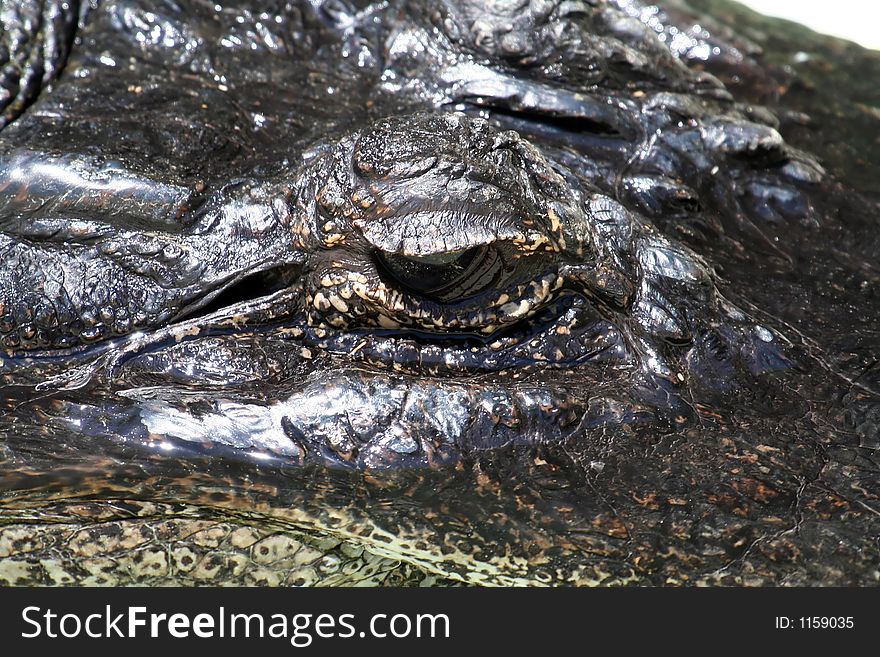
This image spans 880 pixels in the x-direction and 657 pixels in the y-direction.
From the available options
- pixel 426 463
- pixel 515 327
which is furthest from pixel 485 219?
pixel 426 463

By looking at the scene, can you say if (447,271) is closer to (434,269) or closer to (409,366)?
(434,269)

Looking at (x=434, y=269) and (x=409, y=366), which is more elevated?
(x=434, y=269)

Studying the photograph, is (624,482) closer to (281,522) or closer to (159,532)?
(281,522)

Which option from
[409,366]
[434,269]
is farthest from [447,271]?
A: [409,366]

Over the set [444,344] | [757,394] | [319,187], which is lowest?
[757,394]

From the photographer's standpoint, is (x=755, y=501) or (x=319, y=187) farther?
(x=319, y=187)

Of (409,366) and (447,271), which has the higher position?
(447,271)
